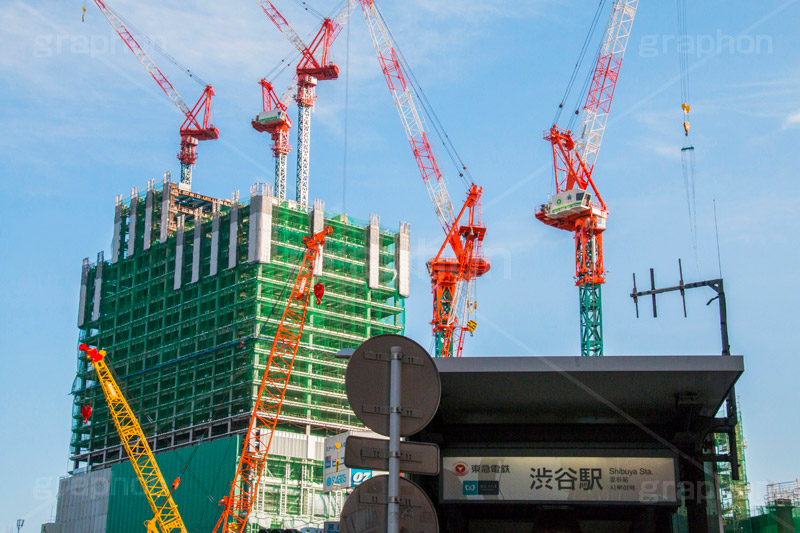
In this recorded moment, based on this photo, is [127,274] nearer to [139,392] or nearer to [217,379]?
[139,392]

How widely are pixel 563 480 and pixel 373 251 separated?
132m

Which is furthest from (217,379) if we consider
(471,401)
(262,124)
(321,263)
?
(471,401)

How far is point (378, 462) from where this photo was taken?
923cm

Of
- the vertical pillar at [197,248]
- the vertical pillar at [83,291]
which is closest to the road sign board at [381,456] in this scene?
the vertical pillar at [197,248]

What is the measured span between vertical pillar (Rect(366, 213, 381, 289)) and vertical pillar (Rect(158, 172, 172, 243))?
2969 centimetres

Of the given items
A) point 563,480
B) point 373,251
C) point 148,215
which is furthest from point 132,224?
point 563,480

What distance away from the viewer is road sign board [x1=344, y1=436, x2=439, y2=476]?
30.2 ft

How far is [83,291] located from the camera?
16312 centimetres

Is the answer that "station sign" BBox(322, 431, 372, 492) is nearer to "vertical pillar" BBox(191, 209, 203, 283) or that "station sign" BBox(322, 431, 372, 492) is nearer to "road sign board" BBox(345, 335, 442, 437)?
"vertical pillar" BBox(191, 209, 203, 283)

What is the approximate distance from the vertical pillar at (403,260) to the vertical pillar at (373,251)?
3.58m

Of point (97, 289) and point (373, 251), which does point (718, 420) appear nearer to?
point (373, 251)

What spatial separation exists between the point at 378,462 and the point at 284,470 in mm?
122000

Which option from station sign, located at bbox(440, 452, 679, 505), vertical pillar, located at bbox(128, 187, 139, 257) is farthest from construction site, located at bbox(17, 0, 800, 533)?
station sign, located at bbox(440, 452, 679, 505)

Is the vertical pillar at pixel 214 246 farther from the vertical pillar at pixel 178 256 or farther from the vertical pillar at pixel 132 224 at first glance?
the vertical pillar at pixel 132 224
